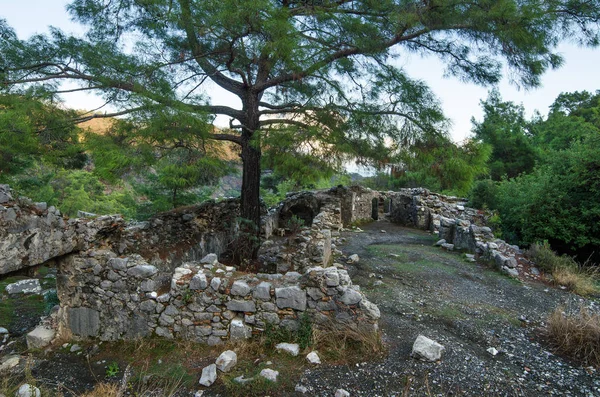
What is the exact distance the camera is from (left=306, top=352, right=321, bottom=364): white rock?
12.4ft

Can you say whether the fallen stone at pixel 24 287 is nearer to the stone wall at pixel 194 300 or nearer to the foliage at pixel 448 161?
the stone wall at pixel 194 300

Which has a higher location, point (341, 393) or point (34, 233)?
point (34, 233)

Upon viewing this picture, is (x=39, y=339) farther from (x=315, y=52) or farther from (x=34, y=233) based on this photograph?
(x=315, y=52)

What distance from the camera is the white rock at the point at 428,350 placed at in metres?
3.75

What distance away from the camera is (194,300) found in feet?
14.3

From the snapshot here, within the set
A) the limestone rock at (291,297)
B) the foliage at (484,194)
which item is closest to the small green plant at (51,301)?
the limestone rock at (291,297)

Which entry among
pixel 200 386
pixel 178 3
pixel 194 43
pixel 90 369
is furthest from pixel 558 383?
pixel 178 3

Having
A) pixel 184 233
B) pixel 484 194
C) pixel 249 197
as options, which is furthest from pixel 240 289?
pixel 484 194

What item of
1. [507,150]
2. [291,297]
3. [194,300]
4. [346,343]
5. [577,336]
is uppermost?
[507,150]

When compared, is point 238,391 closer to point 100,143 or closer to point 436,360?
point 436,360

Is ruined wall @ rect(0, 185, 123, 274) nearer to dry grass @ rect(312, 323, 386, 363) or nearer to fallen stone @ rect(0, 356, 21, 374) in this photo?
fallen stone @ rect(0, 356, 21, 374)

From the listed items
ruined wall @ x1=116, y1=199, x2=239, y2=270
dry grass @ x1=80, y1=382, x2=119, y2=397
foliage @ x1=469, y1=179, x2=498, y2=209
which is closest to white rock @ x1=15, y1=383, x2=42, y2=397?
dry grass @ x1=80, y1=382, x2=119, y2=397

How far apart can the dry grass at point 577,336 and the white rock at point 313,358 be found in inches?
112

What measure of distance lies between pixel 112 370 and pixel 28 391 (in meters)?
0.79
